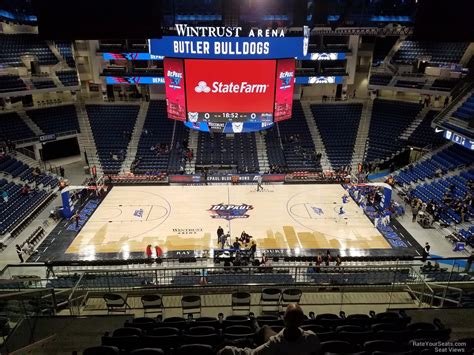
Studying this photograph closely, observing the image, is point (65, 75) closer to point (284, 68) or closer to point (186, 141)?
point (186, 141)

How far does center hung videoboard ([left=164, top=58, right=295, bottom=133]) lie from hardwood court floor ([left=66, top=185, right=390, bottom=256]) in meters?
6.44

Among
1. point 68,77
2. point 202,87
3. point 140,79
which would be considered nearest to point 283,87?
point 202,87

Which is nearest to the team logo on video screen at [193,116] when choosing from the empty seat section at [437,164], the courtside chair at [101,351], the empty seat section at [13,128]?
the courtside chair at [101,351]

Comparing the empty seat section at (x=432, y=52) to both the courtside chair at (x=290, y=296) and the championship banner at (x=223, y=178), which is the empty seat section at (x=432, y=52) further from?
the courtside chair at (x=290, y=296)

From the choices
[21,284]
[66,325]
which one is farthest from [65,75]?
[66,325]

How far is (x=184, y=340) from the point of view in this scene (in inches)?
241

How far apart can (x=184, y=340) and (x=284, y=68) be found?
14028 mm

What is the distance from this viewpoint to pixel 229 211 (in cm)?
2388

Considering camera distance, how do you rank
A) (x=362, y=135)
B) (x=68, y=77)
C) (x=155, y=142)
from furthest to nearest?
1. (x=362, y=135)
2. (x=68, y=77)
3. (x=155, y=142)

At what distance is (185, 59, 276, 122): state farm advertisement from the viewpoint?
1678 cm

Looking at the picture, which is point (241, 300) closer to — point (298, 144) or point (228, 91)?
point (228, 91)

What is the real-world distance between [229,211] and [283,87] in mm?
8953

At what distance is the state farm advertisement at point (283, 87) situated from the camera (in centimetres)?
1750

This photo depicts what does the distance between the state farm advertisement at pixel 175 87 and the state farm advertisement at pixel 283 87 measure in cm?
431
